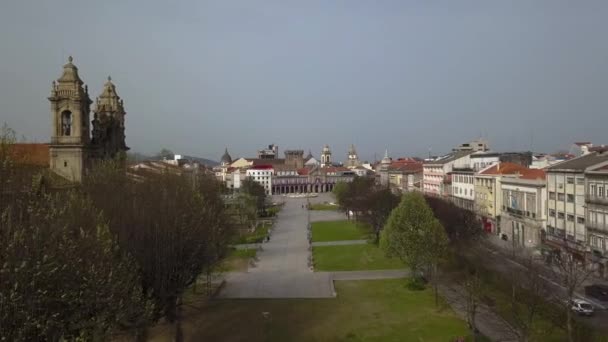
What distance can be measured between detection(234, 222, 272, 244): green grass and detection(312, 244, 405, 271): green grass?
40.6 feet

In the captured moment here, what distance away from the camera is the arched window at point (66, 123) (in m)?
45.3

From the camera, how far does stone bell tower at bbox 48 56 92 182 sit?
147ft

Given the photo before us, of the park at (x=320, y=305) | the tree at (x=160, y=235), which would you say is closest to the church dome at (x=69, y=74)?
the tree at (x=160, y=235)

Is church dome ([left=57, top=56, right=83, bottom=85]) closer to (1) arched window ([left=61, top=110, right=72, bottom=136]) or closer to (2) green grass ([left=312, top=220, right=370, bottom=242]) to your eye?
(1) arched window ([left=61, top=110, right=72, bottom=136])

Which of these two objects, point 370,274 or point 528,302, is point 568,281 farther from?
point 370,274

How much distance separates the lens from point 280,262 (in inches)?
2250

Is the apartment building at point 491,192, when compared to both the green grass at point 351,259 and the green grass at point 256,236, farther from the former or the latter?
the green grass at point 256,236

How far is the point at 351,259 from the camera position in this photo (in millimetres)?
56312

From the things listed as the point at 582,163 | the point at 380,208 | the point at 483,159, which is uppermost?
the point at 483,159

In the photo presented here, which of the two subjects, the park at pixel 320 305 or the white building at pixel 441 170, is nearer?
the park at pixel 320 305

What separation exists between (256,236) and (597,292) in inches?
1958

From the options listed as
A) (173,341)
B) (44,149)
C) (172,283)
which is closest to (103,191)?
(172,283)

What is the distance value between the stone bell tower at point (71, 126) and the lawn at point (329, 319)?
17295mm

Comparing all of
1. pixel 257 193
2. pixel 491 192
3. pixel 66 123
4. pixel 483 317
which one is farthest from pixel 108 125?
pixel 257 193
